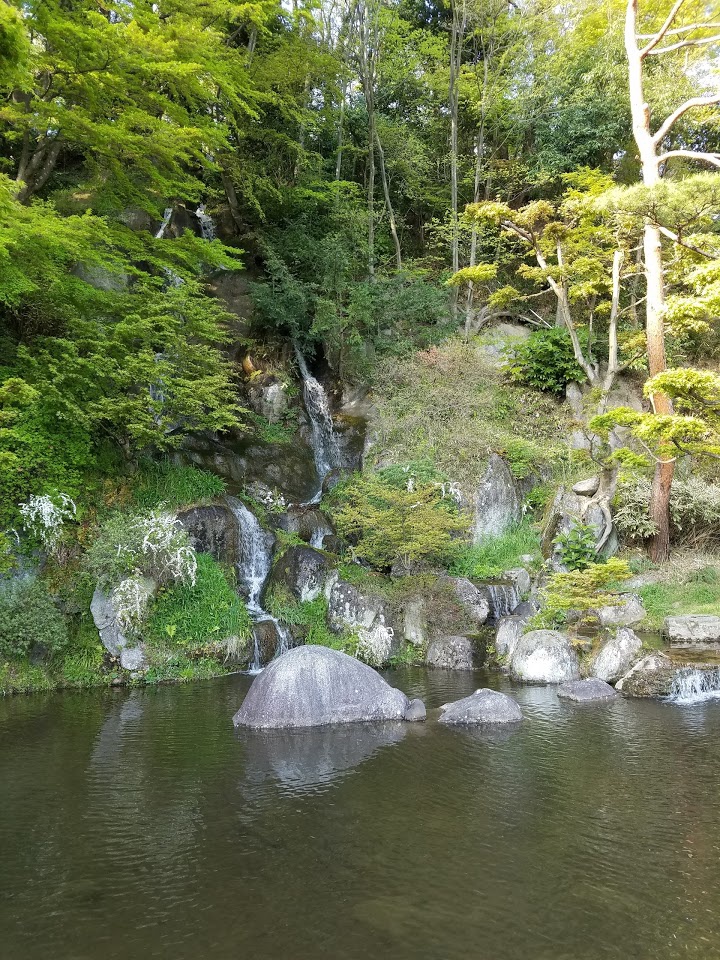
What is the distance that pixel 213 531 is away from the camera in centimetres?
1327

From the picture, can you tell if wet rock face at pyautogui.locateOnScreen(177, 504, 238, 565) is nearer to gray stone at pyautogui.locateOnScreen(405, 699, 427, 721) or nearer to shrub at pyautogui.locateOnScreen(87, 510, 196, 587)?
shrub at pyautogui.locateOnScreen(87, 510, 196, 587)

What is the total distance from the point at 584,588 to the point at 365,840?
271 inches

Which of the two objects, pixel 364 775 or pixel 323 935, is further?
pixel 364 775

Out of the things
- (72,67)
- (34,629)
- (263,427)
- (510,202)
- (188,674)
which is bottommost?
(188,674)

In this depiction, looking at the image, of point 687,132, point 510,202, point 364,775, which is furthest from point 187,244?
point 687,132

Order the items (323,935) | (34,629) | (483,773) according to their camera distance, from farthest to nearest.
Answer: (34,629) → (483,773) → (323,935)

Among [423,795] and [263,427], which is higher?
[263,427]

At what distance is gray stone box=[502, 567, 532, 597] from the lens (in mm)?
13402

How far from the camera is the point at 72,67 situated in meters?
10.6

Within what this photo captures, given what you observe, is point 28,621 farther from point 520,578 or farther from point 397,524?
point 520,578

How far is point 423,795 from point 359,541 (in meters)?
8.07

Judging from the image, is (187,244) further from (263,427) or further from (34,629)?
(34,629)

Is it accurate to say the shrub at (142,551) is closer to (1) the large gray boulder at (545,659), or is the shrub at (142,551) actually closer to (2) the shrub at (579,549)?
(1) the large gray boulder at (545,659)

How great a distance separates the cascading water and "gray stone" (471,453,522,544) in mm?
4998
